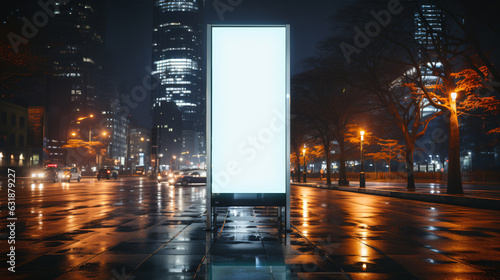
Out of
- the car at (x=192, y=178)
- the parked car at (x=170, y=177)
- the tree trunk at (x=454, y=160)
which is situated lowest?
the parked car at (x=170, y=177)

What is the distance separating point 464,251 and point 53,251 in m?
7.07

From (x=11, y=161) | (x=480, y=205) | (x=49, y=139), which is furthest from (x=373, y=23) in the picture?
(x=49, y=139)

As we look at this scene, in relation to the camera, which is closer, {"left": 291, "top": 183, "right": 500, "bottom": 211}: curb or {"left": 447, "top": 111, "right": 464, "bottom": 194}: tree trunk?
{"left": 291, "top": 183, "right": 500, "bottom": 211}: curb

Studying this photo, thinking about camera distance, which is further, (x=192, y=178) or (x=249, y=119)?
(x=192, y=178)

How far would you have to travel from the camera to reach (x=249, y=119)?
815 centimetres

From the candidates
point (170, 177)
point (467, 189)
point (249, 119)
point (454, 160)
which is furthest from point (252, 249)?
point (170, 177)

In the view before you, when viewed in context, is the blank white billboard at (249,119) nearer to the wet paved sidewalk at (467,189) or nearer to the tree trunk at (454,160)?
the wet paved sidewalk at (467,189)

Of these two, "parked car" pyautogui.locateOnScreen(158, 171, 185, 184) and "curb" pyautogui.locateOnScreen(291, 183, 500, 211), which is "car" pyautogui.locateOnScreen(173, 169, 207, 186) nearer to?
"parked car" pyautogui.locateOnScreen(158, 171, 185, 184)

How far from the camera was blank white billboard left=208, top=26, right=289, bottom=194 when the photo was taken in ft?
26.7

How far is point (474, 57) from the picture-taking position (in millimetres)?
25484

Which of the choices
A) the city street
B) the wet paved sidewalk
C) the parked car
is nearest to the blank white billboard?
the city street

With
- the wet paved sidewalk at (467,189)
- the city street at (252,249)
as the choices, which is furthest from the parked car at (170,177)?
the city street at (252,249)

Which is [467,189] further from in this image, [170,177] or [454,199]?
[170,177]

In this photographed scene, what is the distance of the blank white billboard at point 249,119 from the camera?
26.7 feet
